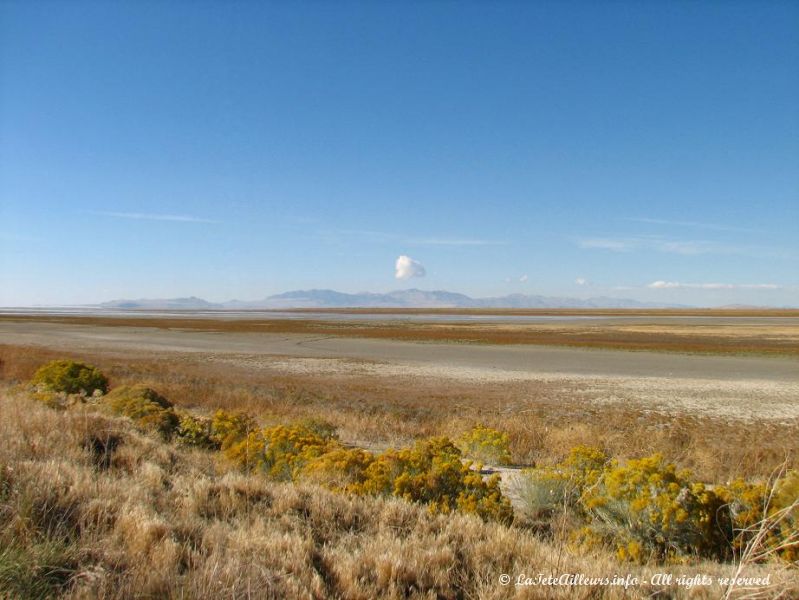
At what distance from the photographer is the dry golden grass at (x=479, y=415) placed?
12008mm

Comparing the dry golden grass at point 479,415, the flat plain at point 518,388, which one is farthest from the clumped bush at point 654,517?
the flat plain at point 518,388

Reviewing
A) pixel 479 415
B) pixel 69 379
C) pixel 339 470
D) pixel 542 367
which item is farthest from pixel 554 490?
pixel 542 367

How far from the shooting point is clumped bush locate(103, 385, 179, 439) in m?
9.59

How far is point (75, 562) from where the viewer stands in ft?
10.8

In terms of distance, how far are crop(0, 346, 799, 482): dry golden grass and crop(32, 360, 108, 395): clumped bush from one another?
2.93 m

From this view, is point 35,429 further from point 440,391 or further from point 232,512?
point 440,391

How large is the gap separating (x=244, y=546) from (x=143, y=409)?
317 inches

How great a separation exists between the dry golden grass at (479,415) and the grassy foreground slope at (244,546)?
5405 millimetres

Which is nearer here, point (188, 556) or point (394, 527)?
point (188, 556)

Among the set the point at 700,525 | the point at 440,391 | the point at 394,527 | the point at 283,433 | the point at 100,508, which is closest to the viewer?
the point at 100,508

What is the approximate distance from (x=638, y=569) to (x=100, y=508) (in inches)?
178

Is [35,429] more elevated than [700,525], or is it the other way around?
[35,429]

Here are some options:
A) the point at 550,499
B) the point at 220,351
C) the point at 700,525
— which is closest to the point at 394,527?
the point at 550,499

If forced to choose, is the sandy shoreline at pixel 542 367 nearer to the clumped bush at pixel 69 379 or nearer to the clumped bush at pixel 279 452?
the clumped bush at pixel 69 379
